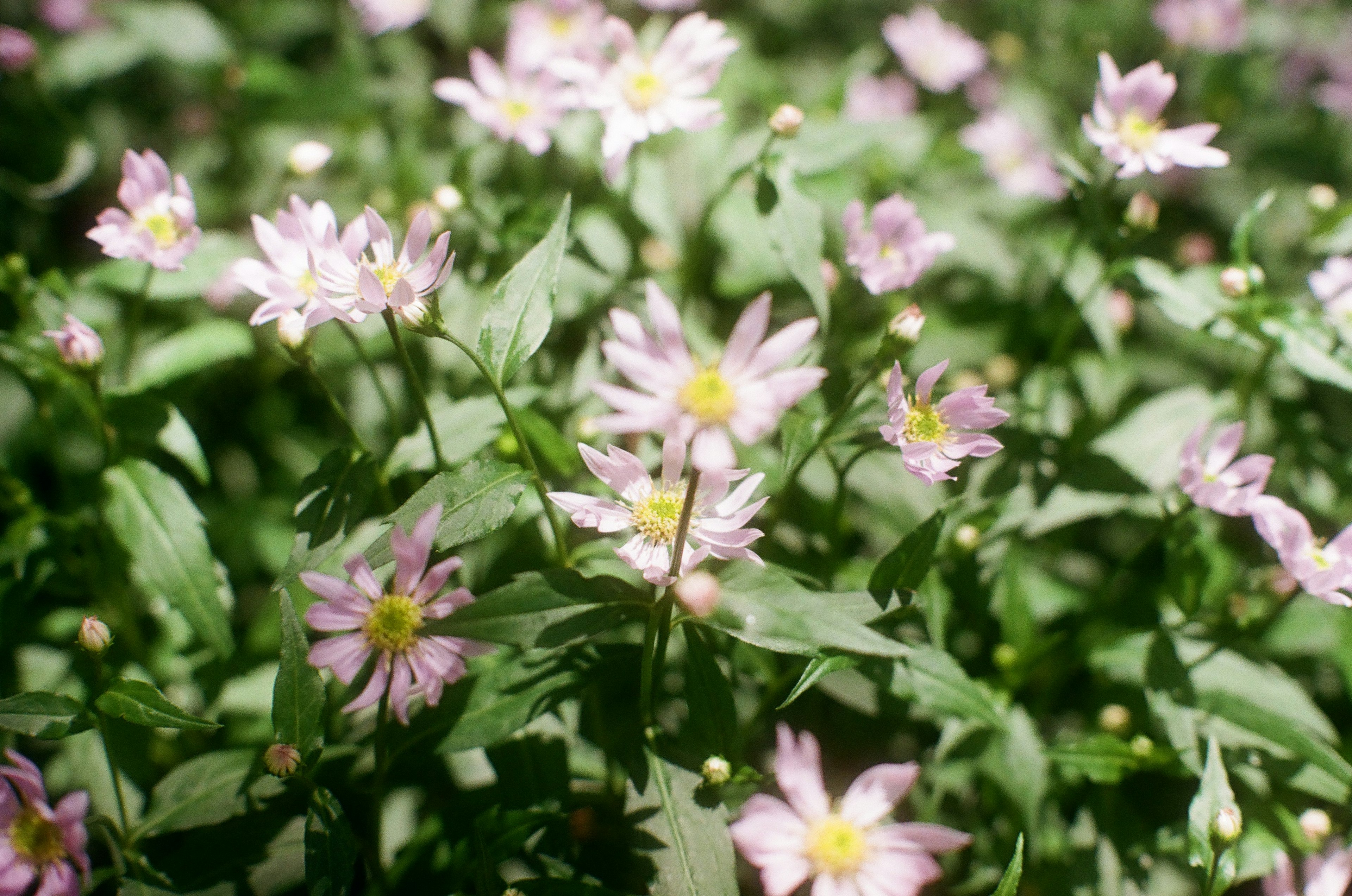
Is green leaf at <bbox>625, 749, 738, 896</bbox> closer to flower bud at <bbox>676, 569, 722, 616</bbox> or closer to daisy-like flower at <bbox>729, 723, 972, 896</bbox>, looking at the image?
daisy-like flower at <bbox>729, 723, 972, 896</bbox>

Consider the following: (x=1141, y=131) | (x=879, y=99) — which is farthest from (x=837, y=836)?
(x=879, y=99)

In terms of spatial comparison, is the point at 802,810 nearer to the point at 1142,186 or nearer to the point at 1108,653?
the point at 1108,653

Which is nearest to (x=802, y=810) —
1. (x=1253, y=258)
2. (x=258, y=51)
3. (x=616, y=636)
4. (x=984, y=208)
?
(x=616, y=636)

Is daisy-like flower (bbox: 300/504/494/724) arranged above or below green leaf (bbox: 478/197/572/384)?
below

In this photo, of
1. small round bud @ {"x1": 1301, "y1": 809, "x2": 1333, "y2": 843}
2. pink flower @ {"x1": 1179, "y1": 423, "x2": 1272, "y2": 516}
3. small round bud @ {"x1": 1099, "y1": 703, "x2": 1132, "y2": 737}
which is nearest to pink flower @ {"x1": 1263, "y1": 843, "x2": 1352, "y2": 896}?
small round bud @ {"x1": 1301, "y1": 809, "x2": 1333, "y2": 843}

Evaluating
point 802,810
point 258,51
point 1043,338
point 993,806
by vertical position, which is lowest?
point 993,806

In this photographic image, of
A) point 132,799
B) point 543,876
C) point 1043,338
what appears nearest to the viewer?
point 543,876

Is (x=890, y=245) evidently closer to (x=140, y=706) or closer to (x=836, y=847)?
(x=836, y=847)
